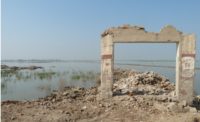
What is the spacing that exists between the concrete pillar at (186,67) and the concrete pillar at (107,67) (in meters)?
2.45

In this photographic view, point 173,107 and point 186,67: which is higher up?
point 186,67

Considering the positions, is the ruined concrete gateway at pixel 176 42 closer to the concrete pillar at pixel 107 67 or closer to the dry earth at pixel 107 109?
the concrete pillar at pixel 107 67

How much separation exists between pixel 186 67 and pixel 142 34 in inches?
78.4

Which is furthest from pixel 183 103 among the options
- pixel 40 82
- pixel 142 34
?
pixel 40 82

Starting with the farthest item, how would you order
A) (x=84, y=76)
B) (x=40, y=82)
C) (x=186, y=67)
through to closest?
(x=84, y=76), (x=40, y=82), (x=186, y=67)

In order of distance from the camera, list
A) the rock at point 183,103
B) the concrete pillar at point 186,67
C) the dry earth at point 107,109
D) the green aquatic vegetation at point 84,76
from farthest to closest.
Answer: the green aquatic vegetation at point 84,76 → the concrete pillar at point 186,67 → the rock at point 183,103 → the dry earth at point 107,109

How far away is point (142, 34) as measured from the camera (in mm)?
12188

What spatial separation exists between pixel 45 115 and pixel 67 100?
2.27 m

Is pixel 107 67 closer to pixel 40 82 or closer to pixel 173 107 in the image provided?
pixel 173 107

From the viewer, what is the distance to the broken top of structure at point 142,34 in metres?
12.1

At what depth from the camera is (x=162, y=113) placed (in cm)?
1043

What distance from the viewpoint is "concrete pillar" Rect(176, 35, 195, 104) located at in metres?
12.1

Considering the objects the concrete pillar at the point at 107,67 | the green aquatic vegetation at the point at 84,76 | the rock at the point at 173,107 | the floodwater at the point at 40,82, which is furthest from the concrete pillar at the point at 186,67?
the green aquatic vegetation at the point at 84,76

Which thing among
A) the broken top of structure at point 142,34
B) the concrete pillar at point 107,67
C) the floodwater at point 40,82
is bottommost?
the floodwater at point 40,82
